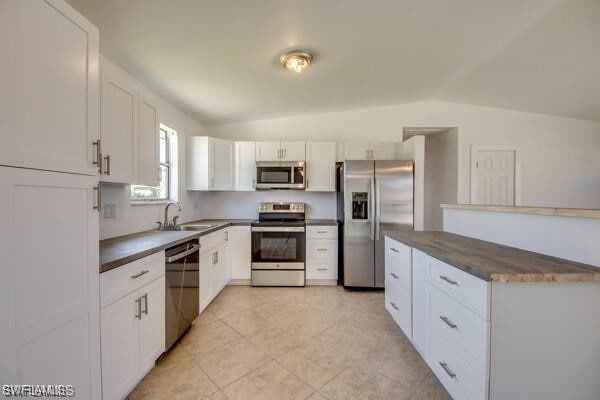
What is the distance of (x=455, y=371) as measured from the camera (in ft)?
4.14

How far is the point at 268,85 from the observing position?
2680mm

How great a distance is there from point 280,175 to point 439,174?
2.93 m

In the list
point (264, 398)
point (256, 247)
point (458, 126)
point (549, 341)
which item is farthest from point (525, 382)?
point (458, 126)

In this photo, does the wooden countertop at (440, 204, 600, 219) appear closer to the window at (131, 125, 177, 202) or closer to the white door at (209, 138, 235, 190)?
the white door at (209, 138, 235, 190)

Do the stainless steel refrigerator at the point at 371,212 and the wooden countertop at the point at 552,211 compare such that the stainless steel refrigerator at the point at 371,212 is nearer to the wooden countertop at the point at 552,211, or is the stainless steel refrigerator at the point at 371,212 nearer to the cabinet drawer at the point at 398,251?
the cabinet drawer at the point at 398,251

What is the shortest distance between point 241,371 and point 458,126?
4342 millimetres

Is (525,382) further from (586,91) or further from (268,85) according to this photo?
(586,91)

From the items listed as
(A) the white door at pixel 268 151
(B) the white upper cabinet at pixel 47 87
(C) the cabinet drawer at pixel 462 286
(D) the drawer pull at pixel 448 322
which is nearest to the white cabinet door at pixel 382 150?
(A) the white door at pixel 268 151

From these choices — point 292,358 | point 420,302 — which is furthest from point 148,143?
point 420,302

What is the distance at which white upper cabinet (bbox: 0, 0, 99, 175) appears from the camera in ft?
2.72

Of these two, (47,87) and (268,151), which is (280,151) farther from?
(47,87)

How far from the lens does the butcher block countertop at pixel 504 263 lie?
1.00m

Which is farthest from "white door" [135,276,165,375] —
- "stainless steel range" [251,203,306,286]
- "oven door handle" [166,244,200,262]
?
"stainless steel range" [251,203,306,286]

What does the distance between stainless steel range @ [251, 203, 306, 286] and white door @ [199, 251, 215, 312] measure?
0.73 m
